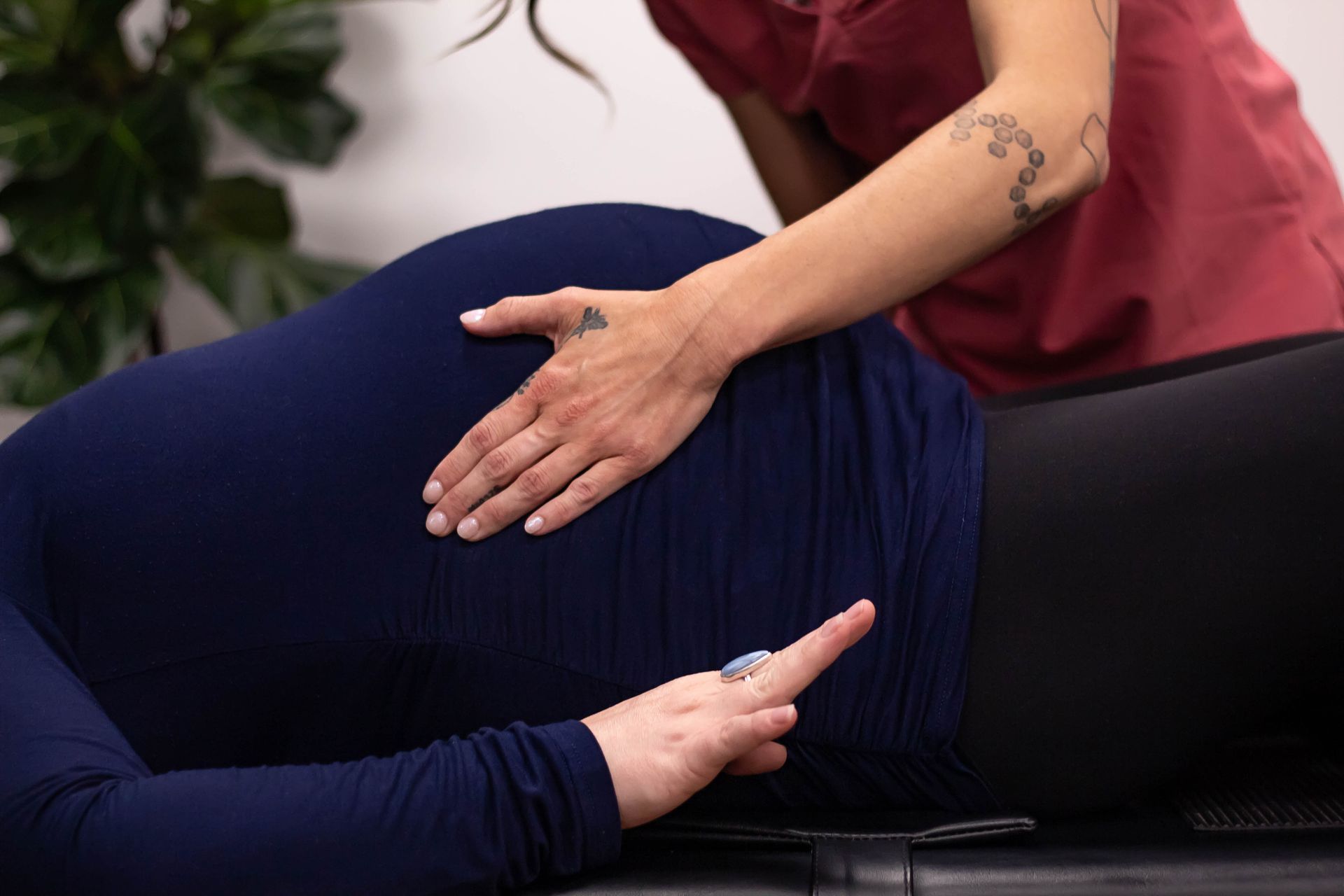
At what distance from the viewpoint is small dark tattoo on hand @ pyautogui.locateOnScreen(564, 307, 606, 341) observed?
2.69 ft

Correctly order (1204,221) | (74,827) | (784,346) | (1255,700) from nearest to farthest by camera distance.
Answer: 1. (74,827)
2. (1255,700)
3. (784,346)
4. (1204,221)

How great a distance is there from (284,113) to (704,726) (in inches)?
69.5

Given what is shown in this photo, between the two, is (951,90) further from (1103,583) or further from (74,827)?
(74,827)

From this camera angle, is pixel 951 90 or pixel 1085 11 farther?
pixel 951 90

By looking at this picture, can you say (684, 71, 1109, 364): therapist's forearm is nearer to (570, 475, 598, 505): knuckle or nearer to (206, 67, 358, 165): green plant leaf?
(570, 475, 598, 505): knuckle

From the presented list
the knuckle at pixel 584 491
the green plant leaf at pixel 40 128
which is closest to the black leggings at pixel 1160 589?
the knuckle at pixel 584 491

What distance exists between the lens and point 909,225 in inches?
32.7

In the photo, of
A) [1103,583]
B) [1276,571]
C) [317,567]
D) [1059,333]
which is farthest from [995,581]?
[1059,333]

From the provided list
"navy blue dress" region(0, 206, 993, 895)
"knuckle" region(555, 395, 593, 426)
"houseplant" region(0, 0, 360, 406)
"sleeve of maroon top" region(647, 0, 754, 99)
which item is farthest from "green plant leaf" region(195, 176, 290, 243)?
"knuckle" region(555, 395, 593, 426)

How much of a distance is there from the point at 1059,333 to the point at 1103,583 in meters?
0.57

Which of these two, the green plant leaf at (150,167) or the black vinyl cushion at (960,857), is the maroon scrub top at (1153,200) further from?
the green plant leaf at (150,167)

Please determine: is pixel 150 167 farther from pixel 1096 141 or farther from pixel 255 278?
pixel 1096 141

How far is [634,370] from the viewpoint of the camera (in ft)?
2.69

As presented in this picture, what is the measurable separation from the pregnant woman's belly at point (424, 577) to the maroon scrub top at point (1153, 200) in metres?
0.49
